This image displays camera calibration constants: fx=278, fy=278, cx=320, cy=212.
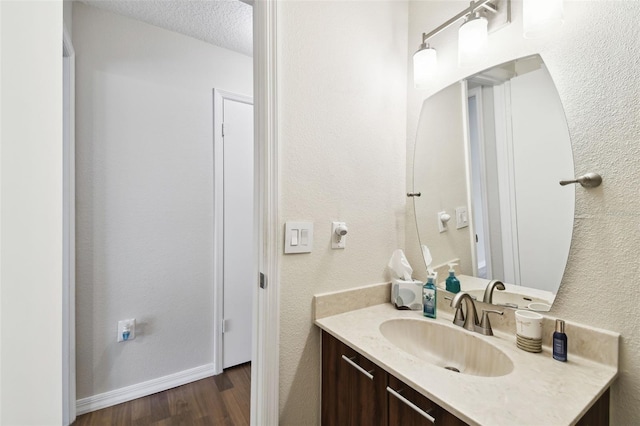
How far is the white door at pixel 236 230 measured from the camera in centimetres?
209

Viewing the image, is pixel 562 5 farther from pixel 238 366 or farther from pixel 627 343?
pixel 238 366

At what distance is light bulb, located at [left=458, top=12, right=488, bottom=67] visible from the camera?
1.03 metres

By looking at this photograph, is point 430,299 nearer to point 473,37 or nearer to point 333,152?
point 333,152

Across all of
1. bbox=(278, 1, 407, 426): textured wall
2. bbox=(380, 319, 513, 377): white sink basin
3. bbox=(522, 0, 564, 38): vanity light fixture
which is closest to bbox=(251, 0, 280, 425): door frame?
bbox=(278, 1, 407, 426): textured wall

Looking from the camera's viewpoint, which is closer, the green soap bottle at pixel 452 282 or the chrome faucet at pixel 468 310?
the chrome faucet at pixel 468 310

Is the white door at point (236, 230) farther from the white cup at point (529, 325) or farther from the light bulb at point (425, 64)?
the white cup at point (529, 325)

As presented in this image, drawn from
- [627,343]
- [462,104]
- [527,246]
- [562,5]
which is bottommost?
[627,343]

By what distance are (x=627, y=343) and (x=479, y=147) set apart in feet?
2.39

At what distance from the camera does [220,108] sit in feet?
6.77

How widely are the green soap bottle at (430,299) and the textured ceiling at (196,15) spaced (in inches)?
74.7

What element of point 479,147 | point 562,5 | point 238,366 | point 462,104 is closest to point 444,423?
point 479,147

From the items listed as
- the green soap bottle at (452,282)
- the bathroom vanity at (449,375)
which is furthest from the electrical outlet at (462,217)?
the bathroom vanity at (449,375)

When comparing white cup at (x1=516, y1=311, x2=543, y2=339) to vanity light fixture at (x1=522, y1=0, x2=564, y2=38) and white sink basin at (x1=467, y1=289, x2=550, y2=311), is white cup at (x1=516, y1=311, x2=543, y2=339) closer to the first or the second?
white sink basin at (x1=467, y1=289, x2=550, y2=311)
